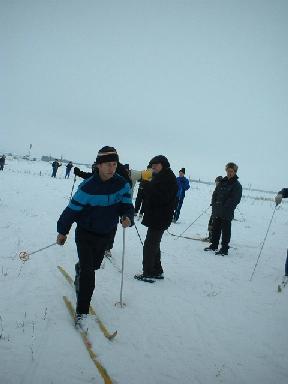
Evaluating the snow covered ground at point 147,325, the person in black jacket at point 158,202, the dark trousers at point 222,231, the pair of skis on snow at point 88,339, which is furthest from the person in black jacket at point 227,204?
the pair of skis on snow at point 88,339

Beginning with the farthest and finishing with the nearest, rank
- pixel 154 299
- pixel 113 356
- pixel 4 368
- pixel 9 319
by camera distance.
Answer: pixel 154 299, pixel 9 319, pixel 113 356, pixel 4 368

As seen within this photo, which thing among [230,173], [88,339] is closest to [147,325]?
[88,339]

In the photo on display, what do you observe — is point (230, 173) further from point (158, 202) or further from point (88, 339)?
point (88, 339)

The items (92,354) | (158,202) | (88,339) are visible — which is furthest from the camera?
(158,202)

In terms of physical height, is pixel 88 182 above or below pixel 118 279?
above

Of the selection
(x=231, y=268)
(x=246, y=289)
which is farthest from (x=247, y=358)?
(x=231, y=268)

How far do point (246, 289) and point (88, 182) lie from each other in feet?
14.2

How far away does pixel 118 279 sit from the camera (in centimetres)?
606

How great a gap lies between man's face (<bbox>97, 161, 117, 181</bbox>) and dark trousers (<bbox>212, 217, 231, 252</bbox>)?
5893 millimetres

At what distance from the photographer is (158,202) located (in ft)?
19.7

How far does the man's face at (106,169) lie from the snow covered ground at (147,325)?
6.38ft

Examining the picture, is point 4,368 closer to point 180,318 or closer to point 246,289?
point 180,318

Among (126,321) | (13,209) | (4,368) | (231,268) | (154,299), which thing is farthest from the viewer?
(13,209)

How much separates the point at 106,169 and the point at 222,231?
6.12m
